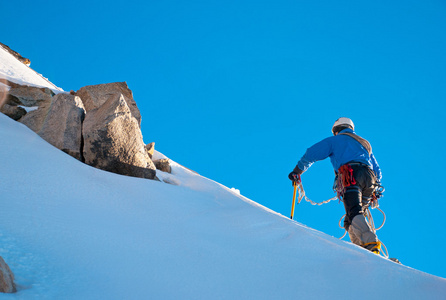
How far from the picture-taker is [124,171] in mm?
5082

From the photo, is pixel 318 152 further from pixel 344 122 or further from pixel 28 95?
pixel 28 95

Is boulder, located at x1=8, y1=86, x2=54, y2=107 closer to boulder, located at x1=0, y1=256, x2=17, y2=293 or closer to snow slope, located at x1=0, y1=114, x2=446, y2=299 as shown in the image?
snow slope, located at x1=0, y1=114, x2=446, y2=299

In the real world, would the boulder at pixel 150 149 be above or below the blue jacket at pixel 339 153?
below

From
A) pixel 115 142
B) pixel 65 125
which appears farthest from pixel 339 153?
pixel 65 125

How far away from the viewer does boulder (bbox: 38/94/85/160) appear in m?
4.92

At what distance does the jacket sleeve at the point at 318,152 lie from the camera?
22.4ft

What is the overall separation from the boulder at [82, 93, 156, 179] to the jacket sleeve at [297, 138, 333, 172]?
10.2 feet

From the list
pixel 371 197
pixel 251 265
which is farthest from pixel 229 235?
pixel 371 197

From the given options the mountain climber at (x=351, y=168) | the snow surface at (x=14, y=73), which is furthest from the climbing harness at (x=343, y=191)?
the snow surface at (x=14, y=73)

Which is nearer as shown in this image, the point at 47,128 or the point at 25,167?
the point at 25,167

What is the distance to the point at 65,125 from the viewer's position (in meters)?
5.11

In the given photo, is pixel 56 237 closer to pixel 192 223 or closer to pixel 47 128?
pixel 192 223

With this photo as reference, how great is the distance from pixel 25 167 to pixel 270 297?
265 cm

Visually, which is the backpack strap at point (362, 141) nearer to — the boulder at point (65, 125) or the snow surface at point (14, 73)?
the boulder at point (65, 125)
